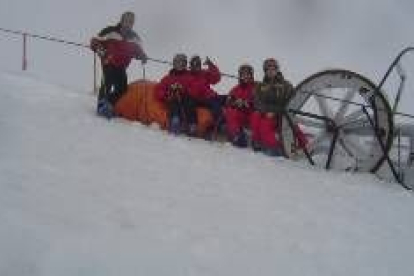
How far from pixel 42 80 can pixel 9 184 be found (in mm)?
8007

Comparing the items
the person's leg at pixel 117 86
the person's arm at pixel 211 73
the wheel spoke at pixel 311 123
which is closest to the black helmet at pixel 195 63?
the person's arm at pixel 211 73

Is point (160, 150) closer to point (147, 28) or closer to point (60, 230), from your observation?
point (60, 230)

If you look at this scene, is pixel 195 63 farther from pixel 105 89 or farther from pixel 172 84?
pixel 105 89

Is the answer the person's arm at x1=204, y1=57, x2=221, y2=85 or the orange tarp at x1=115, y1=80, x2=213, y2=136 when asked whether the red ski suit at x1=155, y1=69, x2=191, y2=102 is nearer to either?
the orange tarp at x1=115, y1=80, x2=213, y2=136

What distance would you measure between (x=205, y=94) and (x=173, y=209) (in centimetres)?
446

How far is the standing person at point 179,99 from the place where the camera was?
499 inches

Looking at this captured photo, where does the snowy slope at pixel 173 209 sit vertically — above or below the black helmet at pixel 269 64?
below

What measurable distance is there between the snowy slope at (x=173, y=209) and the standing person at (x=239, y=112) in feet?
0.94

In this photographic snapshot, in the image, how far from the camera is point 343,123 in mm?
11859

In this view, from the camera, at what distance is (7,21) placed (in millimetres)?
95812

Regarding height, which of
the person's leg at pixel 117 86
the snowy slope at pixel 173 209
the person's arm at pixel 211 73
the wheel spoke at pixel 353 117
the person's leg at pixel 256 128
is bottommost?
the snowy slope at pixel 173 209

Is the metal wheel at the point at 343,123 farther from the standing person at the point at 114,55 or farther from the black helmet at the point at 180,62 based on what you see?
the standing person at the point at 114,55

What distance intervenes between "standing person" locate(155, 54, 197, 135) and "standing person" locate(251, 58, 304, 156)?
811mm

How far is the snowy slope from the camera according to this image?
7211 millimetres
